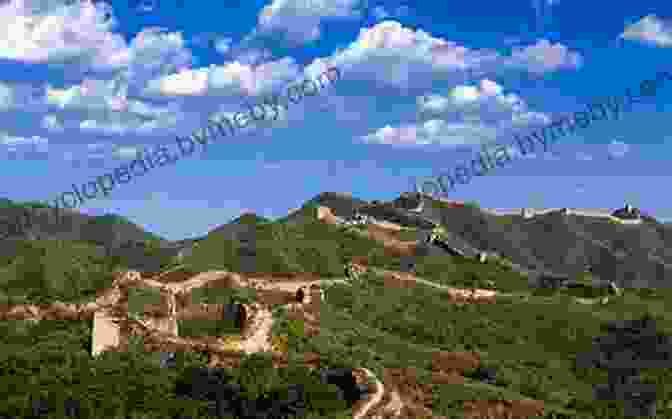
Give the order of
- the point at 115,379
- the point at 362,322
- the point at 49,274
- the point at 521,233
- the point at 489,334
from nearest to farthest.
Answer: the point at 115,379 < the point at 362,322 < the point at 489,334 < the point at 49,274 < the point at 521,233

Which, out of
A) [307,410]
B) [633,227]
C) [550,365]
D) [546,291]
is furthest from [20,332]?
[633,227]

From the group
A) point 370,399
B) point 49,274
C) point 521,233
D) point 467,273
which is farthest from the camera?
point 521,233

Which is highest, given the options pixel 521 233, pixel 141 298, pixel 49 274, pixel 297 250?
pixel 141 298

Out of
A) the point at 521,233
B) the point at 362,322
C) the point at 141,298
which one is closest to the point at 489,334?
the point at 362,322

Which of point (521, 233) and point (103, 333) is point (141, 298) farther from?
point (521, 233)

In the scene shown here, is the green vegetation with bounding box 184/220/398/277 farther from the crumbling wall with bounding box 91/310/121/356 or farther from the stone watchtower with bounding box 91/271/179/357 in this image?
the crumbling wall with bounding box 91/310/121/356

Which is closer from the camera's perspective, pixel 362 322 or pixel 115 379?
pixel 115 379

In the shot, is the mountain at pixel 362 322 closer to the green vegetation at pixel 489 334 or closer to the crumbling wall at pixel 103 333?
the green vegetation at pixel 489 334

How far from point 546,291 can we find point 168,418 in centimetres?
5084

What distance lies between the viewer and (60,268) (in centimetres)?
5678

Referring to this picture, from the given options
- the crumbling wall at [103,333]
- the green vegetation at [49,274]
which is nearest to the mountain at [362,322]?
the green vegetation at [49,274]

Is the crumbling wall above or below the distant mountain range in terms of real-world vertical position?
above

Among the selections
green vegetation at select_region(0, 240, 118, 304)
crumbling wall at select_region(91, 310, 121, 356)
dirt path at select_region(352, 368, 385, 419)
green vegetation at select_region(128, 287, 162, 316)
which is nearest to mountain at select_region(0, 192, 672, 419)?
dirt path at select_region(352, 368, 385, 419)

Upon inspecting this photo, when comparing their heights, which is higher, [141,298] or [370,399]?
[370,399]
